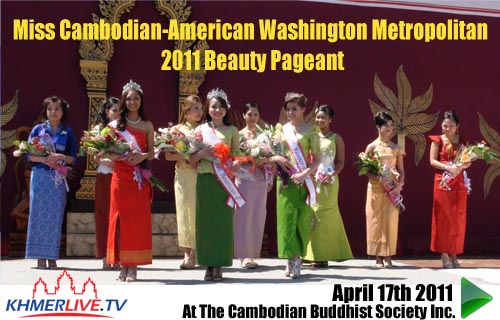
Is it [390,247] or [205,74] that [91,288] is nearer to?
[390,247]

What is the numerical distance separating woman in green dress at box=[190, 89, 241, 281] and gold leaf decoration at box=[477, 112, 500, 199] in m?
4.11

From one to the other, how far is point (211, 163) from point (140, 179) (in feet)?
1.77

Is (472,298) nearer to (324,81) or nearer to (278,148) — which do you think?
(278,148)

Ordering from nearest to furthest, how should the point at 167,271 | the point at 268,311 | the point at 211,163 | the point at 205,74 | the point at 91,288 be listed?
the point at 268,311 < the point at 91,288 < the point at 211,163 < the point at 167,271 < the point at 205,74

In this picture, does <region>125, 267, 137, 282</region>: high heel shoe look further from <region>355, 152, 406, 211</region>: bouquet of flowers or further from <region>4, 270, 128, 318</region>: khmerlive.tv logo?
<region>355, 152, 406, 211</region>: bouquet of flowers

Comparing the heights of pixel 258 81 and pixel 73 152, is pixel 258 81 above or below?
above

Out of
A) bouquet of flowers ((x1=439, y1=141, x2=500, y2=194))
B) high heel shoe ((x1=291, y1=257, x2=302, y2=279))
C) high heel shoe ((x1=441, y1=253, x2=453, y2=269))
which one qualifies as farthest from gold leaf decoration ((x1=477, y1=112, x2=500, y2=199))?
high heel shoe ((x1=291, y1=257, x2=302, y2=279))

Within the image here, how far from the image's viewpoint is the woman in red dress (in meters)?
7.54

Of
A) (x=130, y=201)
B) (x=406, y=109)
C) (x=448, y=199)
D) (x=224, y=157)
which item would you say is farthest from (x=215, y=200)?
(x=406, y=109)

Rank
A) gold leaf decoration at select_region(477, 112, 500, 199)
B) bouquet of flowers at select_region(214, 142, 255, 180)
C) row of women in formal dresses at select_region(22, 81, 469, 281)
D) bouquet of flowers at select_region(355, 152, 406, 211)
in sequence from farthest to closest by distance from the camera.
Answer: gold leaf decoration at select_region(477, 112, 500, 199), bouquet of flowers at select_region(355, 152, 406, 211), row of women in formal dresses at select_region(22, 81, 469, 281), bouquet of flowers at select_region(214, 142, 255, 180)

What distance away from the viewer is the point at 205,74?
8.58 metres

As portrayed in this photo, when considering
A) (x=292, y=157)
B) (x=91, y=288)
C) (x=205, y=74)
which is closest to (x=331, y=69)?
(x=205, y=74)

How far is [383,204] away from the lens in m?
7.40

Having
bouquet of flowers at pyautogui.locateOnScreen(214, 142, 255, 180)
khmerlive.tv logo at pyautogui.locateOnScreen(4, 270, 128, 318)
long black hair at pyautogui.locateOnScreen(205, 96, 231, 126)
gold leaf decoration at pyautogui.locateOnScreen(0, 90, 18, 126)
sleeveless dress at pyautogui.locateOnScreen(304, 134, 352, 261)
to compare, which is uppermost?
gold leaf decoration at pyautogui.locateOnScreen(0, 90, 18, 126)
